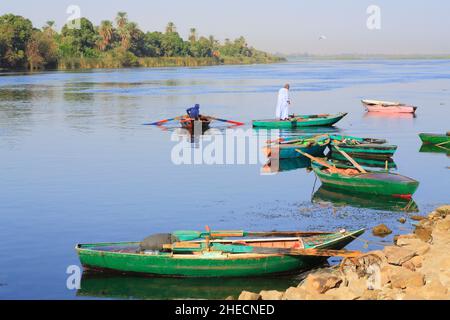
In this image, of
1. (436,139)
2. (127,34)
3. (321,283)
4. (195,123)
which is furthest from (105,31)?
(321,283)

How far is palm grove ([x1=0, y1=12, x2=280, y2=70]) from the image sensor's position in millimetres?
121750

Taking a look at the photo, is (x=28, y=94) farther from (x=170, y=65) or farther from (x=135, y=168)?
(x=170, y=65)

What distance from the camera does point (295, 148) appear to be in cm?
3169

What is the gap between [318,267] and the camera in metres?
16.9

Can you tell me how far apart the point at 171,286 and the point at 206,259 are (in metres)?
1.01

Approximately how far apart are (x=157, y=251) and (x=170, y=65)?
15821 centimetres

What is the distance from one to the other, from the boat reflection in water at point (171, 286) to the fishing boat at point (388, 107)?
38.1 meters

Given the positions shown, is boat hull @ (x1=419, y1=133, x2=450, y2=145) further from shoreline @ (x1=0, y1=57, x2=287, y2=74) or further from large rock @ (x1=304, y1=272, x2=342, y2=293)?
shoreline @ (x1=0, y1=57, x2=287, y2=74)

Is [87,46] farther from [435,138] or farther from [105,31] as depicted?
[435,138]

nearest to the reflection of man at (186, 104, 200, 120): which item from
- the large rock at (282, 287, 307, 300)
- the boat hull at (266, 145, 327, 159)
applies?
the boat hull at (266, 145, 327, 159)

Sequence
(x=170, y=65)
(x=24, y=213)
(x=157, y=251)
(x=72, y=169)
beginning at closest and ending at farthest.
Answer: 1. (x=157, y=251)
2. (x=24, y=213)
3. (x=72, y=169)
4. (x=170, y=65)
